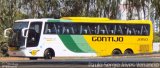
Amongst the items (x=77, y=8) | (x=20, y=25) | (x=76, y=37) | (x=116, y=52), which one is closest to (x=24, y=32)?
(x=20, y=25)

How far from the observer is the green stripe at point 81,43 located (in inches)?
1142

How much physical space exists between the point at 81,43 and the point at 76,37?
0.59 meters

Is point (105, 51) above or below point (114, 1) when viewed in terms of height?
below

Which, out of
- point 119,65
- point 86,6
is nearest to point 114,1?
point 86,6

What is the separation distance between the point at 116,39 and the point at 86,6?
9529mm

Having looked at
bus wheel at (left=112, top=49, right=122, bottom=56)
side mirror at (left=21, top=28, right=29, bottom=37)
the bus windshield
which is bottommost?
bus wheel at (left=112, top=49, right=122, bottom=56)

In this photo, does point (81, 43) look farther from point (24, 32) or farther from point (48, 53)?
point (24, 32)

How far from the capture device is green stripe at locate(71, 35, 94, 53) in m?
29.0

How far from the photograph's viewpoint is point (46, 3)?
37750mm

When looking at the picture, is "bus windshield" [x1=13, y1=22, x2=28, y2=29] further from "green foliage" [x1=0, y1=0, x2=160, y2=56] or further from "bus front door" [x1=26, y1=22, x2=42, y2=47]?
"green foliage" [x1=0, y1=0, x2=160, y2=56]

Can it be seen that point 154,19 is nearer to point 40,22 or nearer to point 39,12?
point 39,12

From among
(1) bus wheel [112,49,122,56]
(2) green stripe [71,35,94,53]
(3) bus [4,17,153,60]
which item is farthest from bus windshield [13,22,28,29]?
(1) bus wheel [112,49,122,56]

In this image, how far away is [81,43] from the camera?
29250 millimetres

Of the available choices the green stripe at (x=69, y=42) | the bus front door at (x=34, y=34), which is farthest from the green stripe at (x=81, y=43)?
the bus front door at (x=34, y=34)
